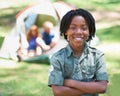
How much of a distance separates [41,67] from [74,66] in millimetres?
2465

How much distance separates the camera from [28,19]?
5.57 metres

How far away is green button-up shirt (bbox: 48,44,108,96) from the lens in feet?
7.46

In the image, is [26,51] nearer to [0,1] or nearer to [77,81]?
[77,81]

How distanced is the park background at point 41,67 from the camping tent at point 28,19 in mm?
225

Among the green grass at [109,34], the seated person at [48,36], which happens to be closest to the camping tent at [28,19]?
the seated person at [48,36]

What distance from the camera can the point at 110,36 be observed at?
18.9ft

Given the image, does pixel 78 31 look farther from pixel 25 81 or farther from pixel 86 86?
pixel 25 81

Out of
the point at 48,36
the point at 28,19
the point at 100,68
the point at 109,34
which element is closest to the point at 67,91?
the point at 100,68

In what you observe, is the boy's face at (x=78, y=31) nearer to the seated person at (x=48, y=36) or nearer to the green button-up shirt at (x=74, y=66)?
the green button-up shirt at (x=74, y=66)

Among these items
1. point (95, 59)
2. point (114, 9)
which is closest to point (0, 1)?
point (114, 9)

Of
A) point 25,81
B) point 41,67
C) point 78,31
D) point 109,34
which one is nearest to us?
point 78,31

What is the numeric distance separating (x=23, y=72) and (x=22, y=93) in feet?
2.15

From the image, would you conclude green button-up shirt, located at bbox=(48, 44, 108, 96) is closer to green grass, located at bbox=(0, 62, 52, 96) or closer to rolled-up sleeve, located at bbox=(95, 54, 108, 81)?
rolled-up sleeve, located at bbox=(95, 54, 108, 81)

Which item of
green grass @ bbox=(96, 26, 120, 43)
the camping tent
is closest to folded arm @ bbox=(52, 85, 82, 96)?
the camping tent
